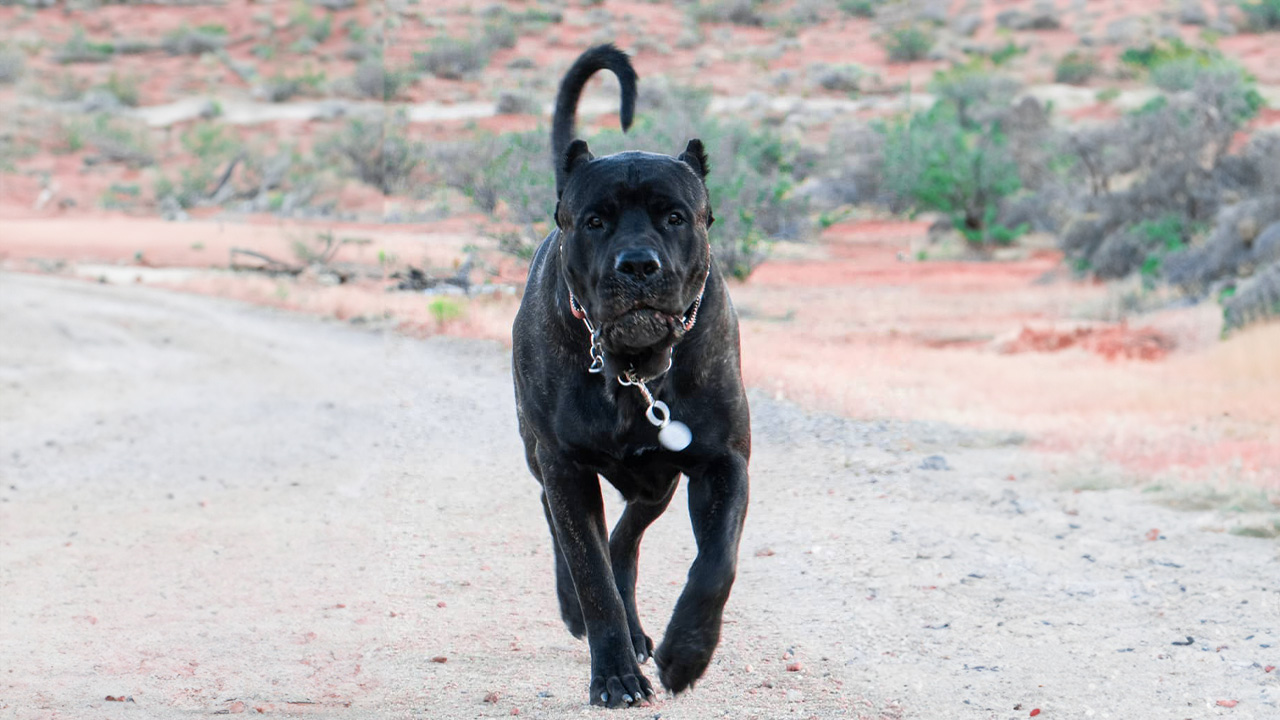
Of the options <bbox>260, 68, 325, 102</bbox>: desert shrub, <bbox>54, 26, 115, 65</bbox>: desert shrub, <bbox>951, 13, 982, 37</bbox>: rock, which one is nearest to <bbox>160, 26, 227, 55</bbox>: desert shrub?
<bbox>54, 26, 115, 65</bbox>: desert shrub

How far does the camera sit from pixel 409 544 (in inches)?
280

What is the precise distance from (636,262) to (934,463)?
18.9 feet

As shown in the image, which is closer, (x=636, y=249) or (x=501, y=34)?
(x=636, y=249)

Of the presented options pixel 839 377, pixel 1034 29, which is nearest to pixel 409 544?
pixel 839 377

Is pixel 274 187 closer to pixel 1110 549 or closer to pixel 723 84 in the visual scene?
pixel 723 84

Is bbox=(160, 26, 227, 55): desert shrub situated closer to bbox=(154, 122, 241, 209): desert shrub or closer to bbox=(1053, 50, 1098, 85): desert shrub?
bbox=(154, 122, 241, 209): desert shrub

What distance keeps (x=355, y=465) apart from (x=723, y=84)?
149ft

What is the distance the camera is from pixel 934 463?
894cm

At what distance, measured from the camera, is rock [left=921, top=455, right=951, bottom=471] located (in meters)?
8.87

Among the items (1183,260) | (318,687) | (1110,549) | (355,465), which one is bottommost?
(1183,260)

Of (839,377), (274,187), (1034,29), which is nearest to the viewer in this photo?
(839,377)

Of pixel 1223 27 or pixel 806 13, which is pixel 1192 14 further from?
pixel 806 13

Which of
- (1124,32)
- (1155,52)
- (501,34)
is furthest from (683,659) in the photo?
(1124,32)

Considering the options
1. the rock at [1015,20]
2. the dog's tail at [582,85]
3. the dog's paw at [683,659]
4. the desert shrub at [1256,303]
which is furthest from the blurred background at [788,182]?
the dog's paw at [683,659]
